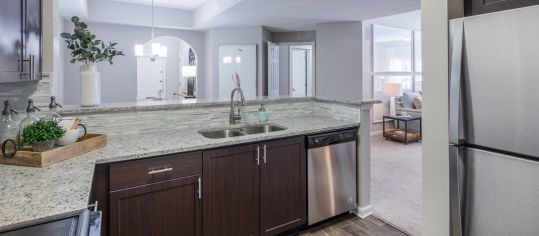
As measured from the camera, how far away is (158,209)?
1.83m

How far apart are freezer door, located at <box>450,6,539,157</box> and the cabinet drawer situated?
148cm

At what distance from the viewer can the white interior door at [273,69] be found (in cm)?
637

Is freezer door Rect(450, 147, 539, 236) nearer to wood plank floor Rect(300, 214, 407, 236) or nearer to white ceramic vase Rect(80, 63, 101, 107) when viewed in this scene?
wood plank floor Rect(300, 214, 407, 236)

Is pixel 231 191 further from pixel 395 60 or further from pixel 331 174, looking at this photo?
pixel 395 60

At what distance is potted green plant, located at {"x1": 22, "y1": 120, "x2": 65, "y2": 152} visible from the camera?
1.57 meters

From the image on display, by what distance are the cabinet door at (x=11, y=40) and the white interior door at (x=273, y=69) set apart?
5.15m

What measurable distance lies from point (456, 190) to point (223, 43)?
562 centimetres

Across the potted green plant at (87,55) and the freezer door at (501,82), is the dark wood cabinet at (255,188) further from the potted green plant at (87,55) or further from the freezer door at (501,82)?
the freezer door at (501,82)

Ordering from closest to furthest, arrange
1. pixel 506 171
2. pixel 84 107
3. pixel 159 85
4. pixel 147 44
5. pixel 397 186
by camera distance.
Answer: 1. pixel 506 171
2. pixel 84 107
3. pixel 397 186
4. pixel 147 44
5. pixel 159 85

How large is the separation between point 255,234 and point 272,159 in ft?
1.81

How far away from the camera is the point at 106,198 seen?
1.69m

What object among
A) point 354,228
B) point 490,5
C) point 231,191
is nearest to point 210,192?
point 231,191

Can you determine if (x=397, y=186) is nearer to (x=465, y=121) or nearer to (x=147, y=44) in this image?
(x=465, y=121)

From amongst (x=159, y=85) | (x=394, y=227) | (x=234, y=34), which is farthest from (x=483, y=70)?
(x=159, y=85)
